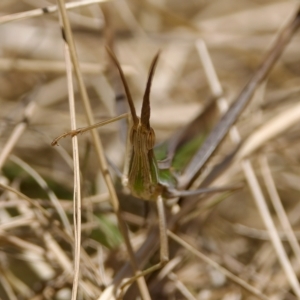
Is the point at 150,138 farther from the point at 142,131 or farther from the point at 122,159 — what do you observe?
the point at 122,159

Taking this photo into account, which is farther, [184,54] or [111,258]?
[184,54]

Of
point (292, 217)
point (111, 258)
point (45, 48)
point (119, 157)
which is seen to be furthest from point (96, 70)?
point (292, 217)

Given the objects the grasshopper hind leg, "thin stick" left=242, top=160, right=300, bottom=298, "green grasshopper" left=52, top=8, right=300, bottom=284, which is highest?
"green grasshopper" left=52, top=8, right=300, bottom=284

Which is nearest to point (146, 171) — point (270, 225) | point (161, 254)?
point (161, 254)

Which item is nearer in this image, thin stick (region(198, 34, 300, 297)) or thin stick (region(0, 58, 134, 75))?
thin stick (region(198, 34, 300, 297))

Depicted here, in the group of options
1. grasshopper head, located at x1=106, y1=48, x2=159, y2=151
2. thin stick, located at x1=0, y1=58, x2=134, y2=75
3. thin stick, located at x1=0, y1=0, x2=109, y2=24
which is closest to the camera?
grasshopper head, located at x1=106, y1=48, x2=159, y2=151

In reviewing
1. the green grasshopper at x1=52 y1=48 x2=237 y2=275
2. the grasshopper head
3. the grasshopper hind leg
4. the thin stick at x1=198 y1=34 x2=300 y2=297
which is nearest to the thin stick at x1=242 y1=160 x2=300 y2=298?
the thin stick at x1=198 y1=34 x2=300 y2=297

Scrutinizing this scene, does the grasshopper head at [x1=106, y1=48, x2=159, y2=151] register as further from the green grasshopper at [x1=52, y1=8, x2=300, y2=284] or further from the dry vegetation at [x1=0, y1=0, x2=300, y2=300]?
the dry vegetation at [x1=0, y1=0, x2=300, y2=300]

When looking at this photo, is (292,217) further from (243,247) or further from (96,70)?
(96,70)
